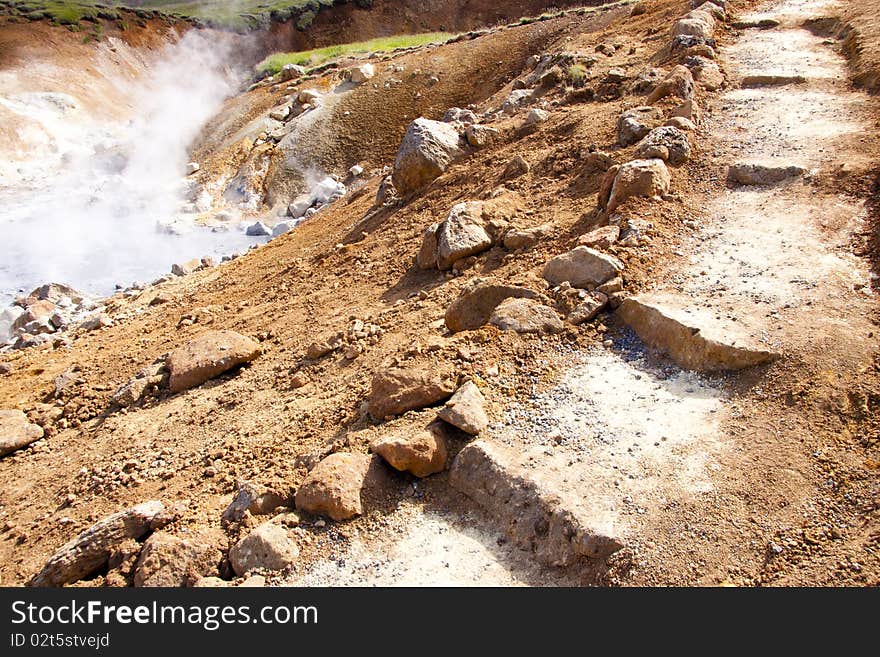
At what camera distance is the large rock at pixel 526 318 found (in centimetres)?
495

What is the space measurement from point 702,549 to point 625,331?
1993 millimetres

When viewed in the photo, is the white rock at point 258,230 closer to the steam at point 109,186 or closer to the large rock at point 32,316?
the steam at point 109,186

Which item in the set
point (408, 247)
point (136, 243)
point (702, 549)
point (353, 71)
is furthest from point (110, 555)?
point (353, 71)

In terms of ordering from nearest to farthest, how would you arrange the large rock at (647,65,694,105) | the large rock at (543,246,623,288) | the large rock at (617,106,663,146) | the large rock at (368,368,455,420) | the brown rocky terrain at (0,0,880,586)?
the brown rocky terrain at (0,0,880,586) → the large rock at (368,368,455,420) → the large rock at (543,246,623,288) → the large rock at (617,106,663,146) → the large rock at (647,65,694,105)

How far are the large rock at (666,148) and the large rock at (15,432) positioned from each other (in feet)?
22.8

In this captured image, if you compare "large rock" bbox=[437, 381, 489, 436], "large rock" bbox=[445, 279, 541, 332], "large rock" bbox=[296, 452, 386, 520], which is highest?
"large rock" bbox=[445, 279, 541, 332]

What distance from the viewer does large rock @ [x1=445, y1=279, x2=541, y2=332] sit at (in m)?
5.37

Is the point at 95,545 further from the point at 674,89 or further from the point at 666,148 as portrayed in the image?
the point at 674,89

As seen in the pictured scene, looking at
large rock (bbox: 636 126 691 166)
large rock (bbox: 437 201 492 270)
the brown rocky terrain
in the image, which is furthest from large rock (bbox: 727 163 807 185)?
large rock (bbox: 437 201 492 270)

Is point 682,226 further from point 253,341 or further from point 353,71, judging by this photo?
point 353,71

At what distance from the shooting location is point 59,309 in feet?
34.8

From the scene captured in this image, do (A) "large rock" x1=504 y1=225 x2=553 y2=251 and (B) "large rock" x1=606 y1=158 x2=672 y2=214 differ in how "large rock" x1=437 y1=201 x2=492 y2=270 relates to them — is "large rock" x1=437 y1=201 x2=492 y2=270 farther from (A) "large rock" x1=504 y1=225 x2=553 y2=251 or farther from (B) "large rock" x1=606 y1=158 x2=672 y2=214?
(B) "large rock" x1=606 y1=158 x2=672 y2=214

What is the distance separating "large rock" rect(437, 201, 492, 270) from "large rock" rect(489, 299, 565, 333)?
4.70 feet

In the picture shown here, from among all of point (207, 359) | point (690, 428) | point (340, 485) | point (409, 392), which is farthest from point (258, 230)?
point (690, 428)
